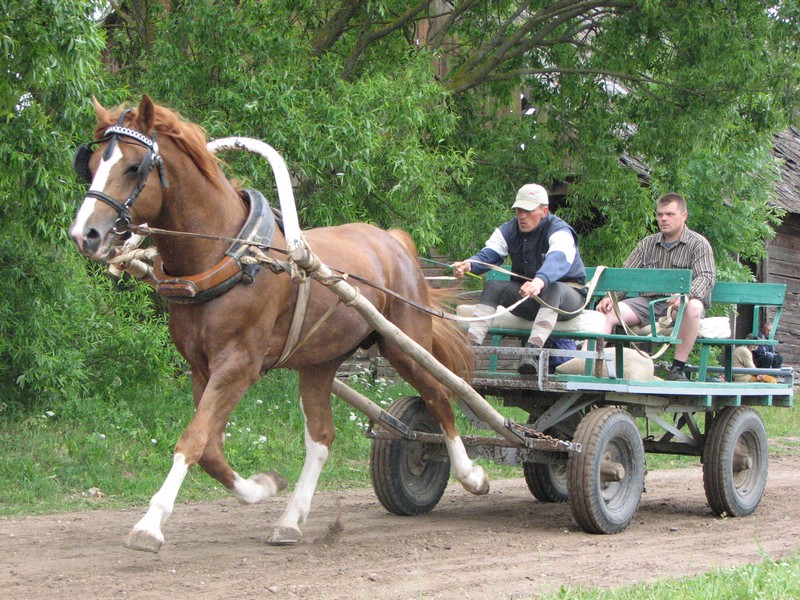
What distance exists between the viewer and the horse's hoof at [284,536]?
19.6 feet

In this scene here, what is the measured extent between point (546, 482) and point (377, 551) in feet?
8.07

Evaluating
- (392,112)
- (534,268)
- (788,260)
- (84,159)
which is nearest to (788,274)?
(788,260)

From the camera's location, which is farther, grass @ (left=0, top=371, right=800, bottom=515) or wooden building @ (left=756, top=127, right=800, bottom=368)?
wooden building @ (left=756, top=127, right=800, bottom=368)

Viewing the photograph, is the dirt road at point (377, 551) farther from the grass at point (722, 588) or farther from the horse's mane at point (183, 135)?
the horse's mane at point (183, 135)

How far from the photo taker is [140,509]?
754 cm

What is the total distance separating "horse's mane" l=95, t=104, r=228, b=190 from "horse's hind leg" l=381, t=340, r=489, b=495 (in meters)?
1.78

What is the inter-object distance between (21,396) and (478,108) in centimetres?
690

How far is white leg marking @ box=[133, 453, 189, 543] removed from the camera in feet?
15.4

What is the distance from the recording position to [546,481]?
7.89 meters

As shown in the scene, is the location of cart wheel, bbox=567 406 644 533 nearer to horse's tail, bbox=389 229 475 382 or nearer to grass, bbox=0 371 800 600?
horse's tail, bbox=389 229 475 382

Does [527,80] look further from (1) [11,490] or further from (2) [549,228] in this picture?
(1) [11,490]

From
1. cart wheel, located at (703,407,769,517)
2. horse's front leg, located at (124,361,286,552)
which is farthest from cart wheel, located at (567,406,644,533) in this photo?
horse's front leg, located at (124,361,286,552)

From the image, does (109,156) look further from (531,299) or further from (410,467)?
(410,467)

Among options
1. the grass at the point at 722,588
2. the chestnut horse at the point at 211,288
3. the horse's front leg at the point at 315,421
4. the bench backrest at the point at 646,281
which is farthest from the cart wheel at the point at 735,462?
the horse's front leg at the point at 315,421
